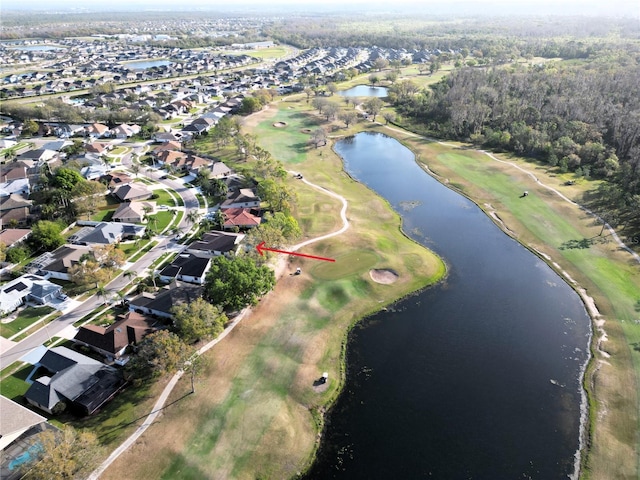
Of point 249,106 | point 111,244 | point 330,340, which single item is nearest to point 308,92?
point 249,106

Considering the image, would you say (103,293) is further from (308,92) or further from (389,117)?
(308,92)

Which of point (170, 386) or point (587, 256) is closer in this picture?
point (170, 386)

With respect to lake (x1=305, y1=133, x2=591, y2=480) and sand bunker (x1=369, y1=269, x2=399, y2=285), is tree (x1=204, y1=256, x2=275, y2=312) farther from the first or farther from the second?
sand bunker (x1=369, y1=269, x2=399, y2=285)

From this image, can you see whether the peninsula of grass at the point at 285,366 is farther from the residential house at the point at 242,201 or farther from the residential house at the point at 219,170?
the residential house at the point at 219,170

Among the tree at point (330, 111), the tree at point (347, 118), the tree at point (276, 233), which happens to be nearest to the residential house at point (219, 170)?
the tree at point (276, 233)

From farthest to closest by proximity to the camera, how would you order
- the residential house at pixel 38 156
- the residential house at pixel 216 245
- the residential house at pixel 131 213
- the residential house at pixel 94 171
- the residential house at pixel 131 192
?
the residential house at pixel 38 156 < the residential house at pixel 94 171 < the residential house at pixel 131 192 < the residential house at pixel 131 213 < the residential house at pixel 216 245
